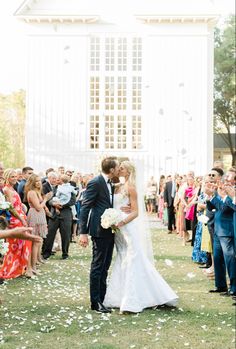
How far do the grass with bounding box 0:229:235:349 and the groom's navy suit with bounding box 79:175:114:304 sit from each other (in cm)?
43

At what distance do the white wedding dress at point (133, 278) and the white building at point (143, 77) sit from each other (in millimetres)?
20452

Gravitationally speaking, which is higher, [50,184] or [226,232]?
[50,184]

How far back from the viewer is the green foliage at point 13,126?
5062 cm

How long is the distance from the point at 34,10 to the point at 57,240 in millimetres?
16780

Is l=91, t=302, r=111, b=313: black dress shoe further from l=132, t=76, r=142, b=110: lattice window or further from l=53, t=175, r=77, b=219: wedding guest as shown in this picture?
l=132, t=76, r=142, b=110: lattice window

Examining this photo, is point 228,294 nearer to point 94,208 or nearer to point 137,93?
point 94,208

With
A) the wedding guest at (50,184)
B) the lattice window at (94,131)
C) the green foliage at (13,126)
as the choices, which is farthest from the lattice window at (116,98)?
the green foliage at (13,126)

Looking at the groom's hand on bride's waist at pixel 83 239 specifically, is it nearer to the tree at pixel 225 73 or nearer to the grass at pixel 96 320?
the grass at pixel 96 320

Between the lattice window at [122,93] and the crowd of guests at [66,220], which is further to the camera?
the lattice window at [122,93]

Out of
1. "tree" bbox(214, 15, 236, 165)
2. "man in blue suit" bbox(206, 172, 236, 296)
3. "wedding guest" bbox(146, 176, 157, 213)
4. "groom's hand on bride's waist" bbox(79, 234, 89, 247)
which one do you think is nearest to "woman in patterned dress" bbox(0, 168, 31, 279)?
"groom's hand on bride's waist" bbox(79, 234, 89, 247)

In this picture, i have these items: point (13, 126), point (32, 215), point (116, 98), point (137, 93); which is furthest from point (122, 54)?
point (13, 126)

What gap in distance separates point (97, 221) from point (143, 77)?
2219cm

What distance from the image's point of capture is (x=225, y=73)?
4788 cm

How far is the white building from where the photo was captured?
28344 millimetres
